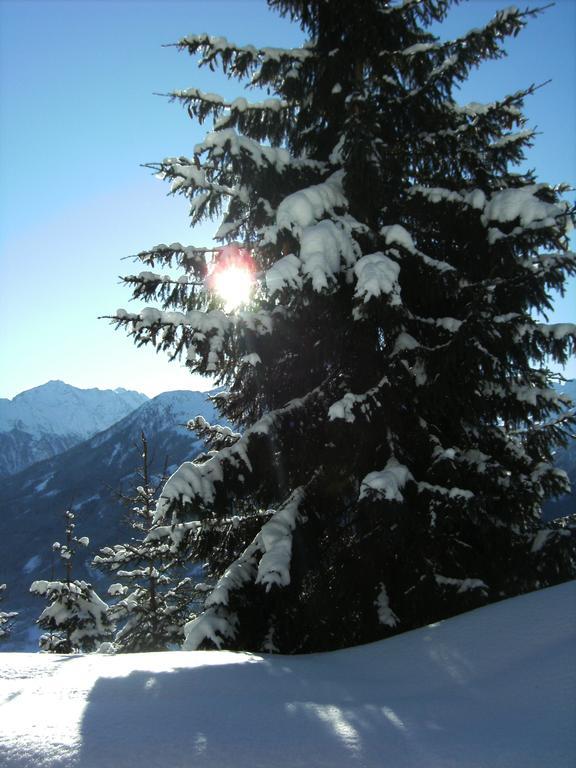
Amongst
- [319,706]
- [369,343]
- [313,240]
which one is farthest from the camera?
[369,343]

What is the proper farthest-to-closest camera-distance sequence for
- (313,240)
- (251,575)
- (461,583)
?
(251,575) → (461,583) → (313,240)

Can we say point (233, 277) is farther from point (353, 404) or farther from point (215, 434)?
point (215, 434)

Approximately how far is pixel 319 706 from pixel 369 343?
419 cm

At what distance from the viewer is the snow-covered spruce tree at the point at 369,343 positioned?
5371 mm

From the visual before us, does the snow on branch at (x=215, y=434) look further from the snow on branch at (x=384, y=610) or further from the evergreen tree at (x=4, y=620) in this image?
the evergreen tree at (x=4, y=620)

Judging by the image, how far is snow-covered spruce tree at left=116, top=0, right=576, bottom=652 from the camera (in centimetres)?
537

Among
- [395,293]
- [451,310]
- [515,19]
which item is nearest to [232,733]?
[395,293]

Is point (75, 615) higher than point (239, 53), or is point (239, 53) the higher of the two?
point (239, 53)

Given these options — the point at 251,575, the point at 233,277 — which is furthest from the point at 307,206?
the point at 251,575

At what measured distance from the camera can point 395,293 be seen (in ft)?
16.9

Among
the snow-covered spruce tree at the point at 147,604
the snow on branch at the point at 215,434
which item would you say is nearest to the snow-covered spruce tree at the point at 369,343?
the snow on branch at the point at 215,434

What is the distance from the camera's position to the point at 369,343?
6.24m

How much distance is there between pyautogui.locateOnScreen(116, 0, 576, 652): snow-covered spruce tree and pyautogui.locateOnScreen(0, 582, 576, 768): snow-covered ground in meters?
1.34

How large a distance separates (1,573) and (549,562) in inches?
7186
